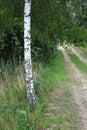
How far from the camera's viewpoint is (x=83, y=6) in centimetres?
925

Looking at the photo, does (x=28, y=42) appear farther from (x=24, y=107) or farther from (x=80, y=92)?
(x=80, y=92)

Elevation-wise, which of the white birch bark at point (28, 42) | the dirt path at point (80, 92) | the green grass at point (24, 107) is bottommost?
the dirt path at point (80, 92)

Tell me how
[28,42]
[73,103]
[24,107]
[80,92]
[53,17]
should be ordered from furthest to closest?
1. [80,92]
2. [73,103]
3. [53,17]
4. [24,107]
5. [28,42]

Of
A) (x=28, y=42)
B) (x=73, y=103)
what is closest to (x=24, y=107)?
(x=28, y=42)

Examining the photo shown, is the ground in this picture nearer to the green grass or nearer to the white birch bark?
the green grass

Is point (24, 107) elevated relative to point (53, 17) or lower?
lower

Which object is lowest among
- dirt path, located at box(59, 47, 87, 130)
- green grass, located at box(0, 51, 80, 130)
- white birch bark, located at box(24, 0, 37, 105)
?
dirt path, located at box(59, 47, 87, 130)

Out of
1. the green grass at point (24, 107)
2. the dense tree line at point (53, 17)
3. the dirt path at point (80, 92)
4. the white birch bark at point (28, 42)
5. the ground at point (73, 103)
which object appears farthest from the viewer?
the dense tree line at point (53, 17)

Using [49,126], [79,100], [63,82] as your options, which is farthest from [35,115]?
[63,82]

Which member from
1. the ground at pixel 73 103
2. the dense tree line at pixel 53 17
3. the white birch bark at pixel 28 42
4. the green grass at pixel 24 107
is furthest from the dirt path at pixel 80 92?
the dense tree line at pixel 53 17

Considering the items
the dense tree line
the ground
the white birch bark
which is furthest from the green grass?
the dense tree line

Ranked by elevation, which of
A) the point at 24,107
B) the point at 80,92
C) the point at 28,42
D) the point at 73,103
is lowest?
the point at 80,92

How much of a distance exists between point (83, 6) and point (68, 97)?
3.09 metres

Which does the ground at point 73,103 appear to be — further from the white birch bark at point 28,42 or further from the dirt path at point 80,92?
the white birch bark at point 28,42
